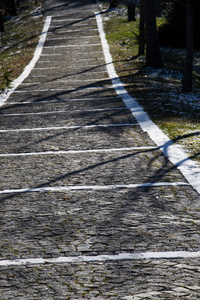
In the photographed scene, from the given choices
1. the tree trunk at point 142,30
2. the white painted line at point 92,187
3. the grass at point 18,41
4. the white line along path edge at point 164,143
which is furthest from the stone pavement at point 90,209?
the tree trunk at point 142,30

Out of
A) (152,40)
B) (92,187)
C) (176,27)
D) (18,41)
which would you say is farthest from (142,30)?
(92,187)

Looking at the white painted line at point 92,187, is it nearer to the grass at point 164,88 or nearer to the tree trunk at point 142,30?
the grass at point 164,88

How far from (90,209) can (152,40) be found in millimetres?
13646

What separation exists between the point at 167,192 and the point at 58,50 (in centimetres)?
1955

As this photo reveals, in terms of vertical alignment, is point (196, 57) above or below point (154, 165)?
below

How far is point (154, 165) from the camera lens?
20.7 ft

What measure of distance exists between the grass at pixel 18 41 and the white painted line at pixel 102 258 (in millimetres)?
11980

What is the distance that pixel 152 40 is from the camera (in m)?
17.2

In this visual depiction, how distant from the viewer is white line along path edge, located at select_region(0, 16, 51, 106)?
13.7m

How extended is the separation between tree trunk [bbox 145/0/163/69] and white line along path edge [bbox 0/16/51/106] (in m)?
5.42

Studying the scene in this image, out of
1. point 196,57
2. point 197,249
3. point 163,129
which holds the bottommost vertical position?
point 196,57

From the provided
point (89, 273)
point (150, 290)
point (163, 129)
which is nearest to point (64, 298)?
point (89, 273)

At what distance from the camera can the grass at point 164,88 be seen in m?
8.37

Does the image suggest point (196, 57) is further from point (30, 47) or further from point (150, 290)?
point (150, 290)
